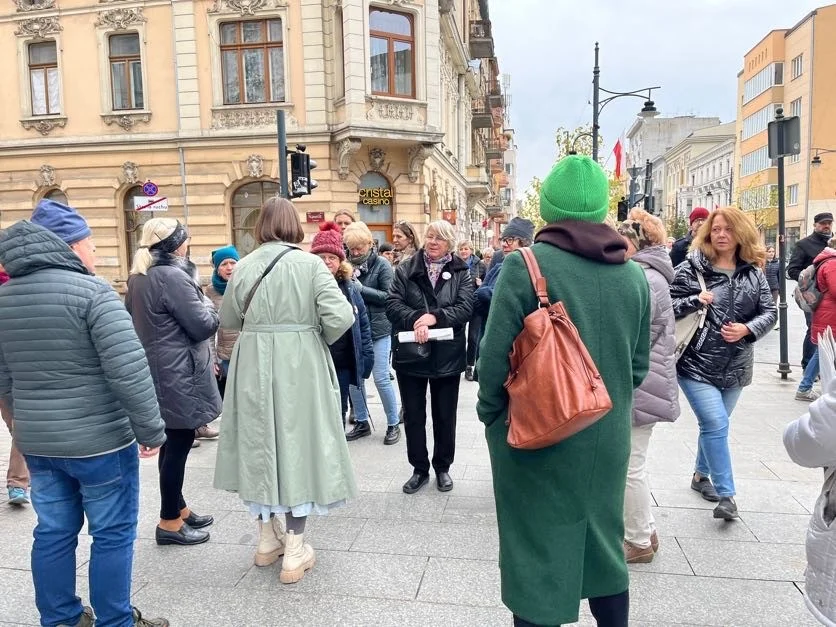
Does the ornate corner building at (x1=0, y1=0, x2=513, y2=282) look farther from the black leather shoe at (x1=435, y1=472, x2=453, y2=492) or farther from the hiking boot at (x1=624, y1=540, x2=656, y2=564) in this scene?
the hiking boot at (x1=624, y1=540, x2=656, y2=564)

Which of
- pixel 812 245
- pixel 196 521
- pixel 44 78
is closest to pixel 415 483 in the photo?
pixel 196 521

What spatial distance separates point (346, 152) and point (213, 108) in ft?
14.3

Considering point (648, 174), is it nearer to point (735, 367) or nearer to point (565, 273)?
point (735, 367)

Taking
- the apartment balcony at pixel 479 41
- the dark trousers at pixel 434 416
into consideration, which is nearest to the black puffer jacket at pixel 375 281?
the dark trousers at pixel 434 416

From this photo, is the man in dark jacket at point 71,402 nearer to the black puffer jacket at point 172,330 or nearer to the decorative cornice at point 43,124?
the black puffer jacket at point 172,330

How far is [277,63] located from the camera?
18.4 m

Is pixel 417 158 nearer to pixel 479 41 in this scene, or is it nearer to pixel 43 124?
pixel 43 124

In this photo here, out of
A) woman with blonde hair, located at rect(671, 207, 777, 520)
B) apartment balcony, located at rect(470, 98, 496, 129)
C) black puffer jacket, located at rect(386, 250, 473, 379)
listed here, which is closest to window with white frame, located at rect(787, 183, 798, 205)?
apartment balcony, located at rect(470, 98, 496, 129)

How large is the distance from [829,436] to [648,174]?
23.9 metres

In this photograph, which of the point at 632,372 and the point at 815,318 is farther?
the point at 815,318

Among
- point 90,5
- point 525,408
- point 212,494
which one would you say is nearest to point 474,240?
point 90,5

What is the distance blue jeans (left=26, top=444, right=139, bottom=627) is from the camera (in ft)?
9.10

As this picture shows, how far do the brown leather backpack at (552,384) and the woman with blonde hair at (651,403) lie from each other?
4.88ft

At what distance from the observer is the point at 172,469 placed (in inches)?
152
